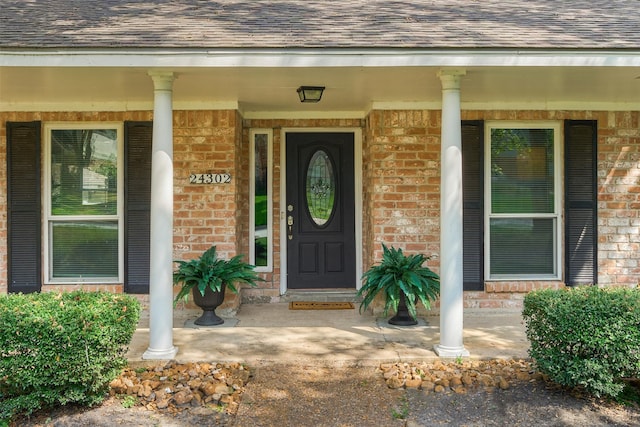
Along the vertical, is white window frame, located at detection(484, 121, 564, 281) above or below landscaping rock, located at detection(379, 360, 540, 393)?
above

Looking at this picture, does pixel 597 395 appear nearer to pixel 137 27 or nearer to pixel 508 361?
pixel 508 361

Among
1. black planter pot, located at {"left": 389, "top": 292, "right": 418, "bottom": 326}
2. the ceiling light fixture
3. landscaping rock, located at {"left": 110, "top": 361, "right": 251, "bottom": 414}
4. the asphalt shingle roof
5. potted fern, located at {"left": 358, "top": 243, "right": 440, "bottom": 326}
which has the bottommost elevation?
landscaping rock, located at {"left": 110, "top": 361, "right": 251, "bottom": 414}

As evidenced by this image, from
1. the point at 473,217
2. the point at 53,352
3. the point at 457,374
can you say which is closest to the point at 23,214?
the point at 53,352

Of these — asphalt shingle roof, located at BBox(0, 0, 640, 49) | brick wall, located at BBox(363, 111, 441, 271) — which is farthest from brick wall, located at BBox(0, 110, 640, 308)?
asphalt shingle roof, located at BBox(0, 0, 640, 49)

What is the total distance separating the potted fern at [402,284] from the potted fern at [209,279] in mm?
1316

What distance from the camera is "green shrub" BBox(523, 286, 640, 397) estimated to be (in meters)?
3.62

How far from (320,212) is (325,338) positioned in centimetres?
224

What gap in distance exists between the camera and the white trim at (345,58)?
14.1 ft

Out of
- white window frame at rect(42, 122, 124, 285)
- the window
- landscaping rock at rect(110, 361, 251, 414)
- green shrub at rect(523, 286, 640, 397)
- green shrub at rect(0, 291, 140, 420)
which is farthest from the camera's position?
the window

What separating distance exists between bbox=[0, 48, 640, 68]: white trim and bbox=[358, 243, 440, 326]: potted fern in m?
2.16

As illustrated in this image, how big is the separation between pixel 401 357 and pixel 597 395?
4.96 ft

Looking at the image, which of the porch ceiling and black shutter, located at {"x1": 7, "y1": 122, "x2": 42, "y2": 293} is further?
black shutter, located at {"x1": 7, "y1": 122, "x2": 42, "y2": 293}

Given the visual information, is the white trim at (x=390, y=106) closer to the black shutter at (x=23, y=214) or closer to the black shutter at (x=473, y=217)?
the black shutter at (x=23, y=214)

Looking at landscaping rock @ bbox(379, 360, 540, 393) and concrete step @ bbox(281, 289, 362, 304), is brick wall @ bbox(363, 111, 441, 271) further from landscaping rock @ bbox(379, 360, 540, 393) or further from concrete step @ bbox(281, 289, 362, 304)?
landscaping rock @ bbox(379, 360, 540, 393)
